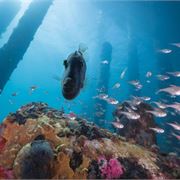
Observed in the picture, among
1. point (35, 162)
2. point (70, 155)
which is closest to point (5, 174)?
point (35, 162)

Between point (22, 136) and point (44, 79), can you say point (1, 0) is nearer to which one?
point (22, 136)

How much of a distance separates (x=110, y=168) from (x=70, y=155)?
0.88 m

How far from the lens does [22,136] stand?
18.1 feet

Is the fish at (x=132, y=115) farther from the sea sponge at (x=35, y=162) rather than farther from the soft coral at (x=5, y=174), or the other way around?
the soft coral at (x=5, y=174)

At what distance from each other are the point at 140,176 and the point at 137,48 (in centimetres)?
3842

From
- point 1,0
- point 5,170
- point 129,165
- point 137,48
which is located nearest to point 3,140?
point 5,170

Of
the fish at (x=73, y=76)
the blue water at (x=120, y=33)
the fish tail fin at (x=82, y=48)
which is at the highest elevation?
the blue water at (x=120, y=33)

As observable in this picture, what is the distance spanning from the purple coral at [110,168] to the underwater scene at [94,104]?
0.02 meters

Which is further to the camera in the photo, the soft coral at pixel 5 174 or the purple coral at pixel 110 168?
the purple coral at pixel 110 168

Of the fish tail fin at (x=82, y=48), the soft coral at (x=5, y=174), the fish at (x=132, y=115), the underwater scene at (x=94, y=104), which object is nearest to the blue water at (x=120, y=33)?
the underwater scene at (x=94, y=104)

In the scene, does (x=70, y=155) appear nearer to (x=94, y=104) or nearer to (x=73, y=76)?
(x=73, y=76)

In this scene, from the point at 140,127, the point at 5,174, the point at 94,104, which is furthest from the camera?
the point at 94,104

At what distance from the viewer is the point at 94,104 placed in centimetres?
2716

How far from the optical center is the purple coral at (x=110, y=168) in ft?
17.7
